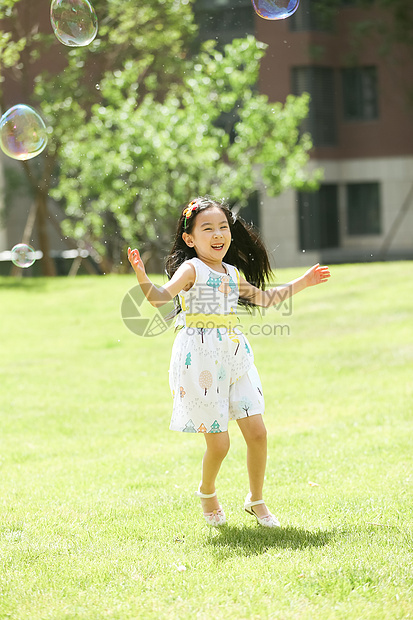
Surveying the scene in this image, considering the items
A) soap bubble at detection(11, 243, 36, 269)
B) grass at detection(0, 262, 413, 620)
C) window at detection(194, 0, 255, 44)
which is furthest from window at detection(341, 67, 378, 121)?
soap bubble at detection(11, 243, 36, 269)

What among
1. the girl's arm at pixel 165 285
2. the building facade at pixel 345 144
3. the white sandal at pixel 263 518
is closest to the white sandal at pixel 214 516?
the white sandal at pixel 263 518

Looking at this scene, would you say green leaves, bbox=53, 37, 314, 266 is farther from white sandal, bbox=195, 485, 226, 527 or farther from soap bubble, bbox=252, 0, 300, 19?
white sandal, bbox=195, 485, 226, 527

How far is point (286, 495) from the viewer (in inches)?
171

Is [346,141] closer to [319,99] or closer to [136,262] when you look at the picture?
[319,99]

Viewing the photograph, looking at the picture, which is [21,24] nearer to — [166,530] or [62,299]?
[62,299]

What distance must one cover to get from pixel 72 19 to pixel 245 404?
3.25 m

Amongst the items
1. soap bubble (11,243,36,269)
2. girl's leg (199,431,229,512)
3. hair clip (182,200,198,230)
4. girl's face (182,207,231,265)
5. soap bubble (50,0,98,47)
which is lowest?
girl's leg (199,431,229,512)

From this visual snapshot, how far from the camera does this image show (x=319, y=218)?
85.5ft

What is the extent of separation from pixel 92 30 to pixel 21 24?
9752 mm

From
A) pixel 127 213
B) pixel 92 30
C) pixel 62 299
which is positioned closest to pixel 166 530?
pixel 92 30

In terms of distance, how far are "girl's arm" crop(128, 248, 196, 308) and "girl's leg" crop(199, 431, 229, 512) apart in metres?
0.68

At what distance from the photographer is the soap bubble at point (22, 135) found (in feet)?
18.7

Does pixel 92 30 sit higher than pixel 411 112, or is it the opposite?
pixel 411 112

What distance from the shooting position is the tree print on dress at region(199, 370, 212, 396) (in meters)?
3.70
